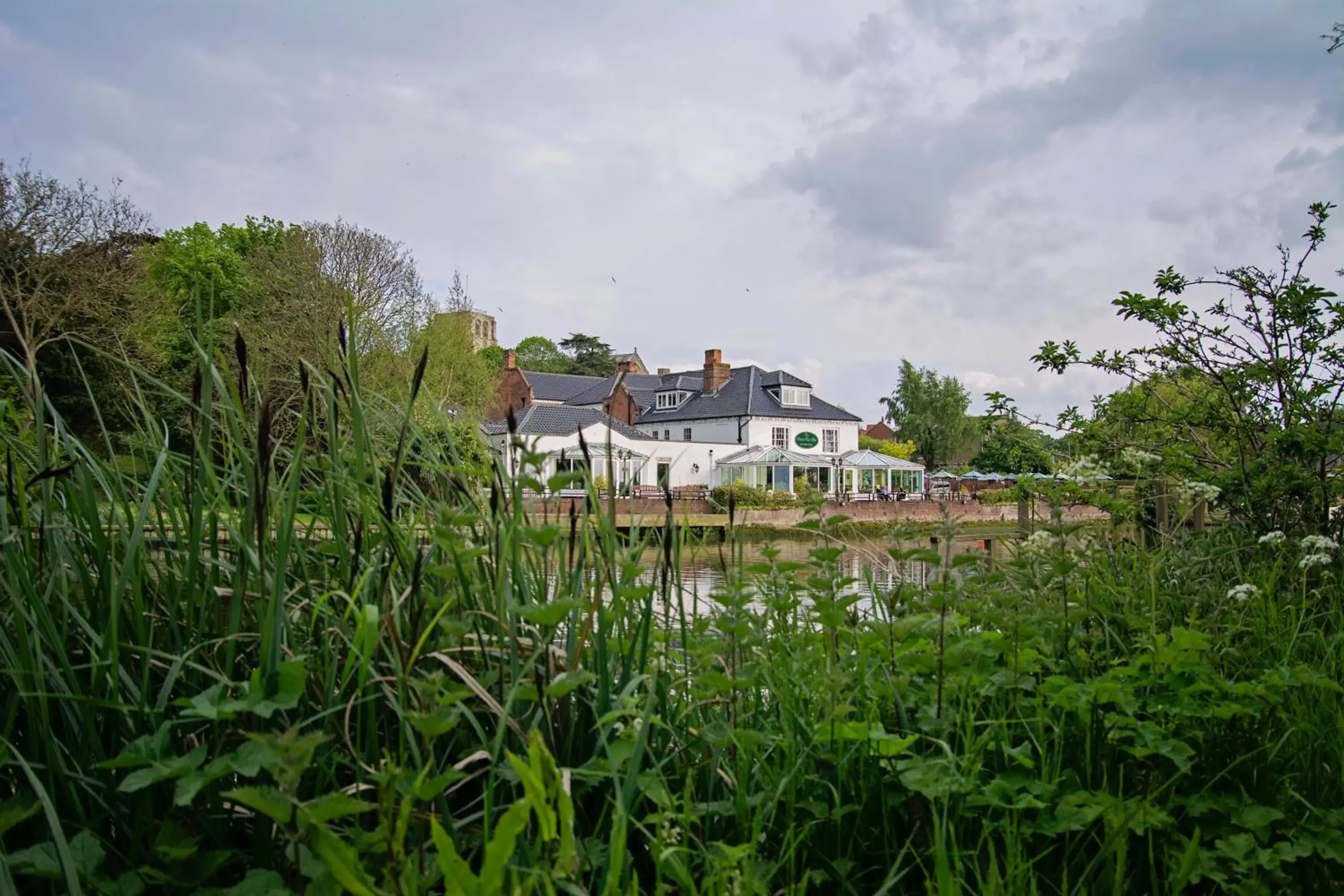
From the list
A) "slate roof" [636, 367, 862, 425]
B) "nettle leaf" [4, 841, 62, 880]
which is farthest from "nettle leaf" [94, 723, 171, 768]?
"slate roof" [636, 367, 862, 425]

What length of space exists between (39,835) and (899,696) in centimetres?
138

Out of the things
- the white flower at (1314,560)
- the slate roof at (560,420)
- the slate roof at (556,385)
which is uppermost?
the slate roof at (556,385)

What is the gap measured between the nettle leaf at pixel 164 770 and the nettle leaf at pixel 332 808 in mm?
204

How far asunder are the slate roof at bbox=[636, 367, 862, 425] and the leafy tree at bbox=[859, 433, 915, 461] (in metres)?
3.90

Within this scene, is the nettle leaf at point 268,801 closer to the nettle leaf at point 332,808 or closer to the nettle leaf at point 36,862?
the nettle leaf at point 332,808

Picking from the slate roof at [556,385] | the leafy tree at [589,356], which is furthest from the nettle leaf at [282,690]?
the leafy tree at [589,356]

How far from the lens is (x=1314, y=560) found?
2.96 meters

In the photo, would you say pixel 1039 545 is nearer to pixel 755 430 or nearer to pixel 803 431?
pixel 755 430

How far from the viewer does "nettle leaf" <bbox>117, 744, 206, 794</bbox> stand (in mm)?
1142

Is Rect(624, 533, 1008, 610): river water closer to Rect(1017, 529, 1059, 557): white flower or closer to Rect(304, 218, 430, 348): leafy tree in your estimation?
Rect(1017, 529, 1059, 557): white flower

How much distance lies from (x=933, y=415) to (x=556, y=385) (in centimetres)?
2272

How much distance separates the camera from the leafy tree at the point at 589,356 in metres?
85.6

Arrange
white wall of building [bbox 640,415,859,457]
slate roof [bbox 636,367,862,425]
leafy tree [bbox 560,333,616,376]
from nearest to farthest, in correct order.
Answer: white wall of building [bbox 640,415,859,457]
slate roof [bbox 636,367,862,425]
leafy tree [bbox 560,333,616,376]

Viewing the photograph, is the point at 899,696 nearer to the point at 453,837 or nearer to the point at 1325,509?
the point at 453,837
